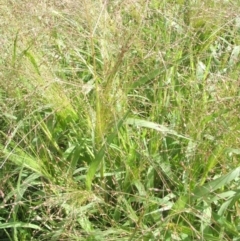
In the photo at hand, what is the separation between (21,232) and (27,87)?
15.2 inches

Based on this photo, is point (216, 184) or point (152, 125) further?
point (152, 125)

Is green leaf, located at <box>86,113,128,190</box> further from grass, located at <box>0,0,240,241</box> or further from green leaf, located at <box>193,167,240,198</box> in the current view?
green leaf, located at <box>193,167,240,198</box>

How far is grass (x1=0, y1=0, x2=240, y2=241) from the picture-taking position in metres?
1.43

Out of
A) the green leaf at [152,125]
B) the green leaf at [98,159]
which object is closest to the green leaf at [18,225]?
the green leaf at [98,159]

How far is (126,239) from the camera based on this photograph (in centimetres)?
140

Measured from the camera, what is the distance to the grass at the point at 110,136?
143cm

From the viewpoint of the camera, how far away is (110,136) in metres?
1.43

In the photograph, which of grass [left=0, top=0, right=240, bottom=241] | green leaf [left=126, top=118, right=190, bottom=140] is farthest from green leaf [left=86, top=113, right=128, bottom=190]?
green leaf [left=126, top=118, right=190, bottom=140]

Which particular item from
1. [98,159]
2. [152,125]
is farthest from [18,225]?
[152,125]

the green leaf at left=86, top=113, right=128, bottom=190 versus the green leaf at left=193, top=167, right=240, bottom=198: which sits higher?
the green leaf at left=86, top=113, right=128, bottom=190

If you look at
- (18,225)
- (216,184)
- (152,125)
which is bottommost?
(18,225)

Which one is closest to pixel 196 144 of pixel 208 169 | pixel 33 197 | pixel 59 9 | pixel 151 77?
pixel 208 169

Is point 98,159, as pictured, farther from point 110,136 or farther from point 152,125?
point 152,125

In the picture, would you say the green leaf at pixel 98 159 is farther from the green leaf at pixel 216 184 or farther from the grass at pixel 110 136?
the green leaf at pixel 216 184
